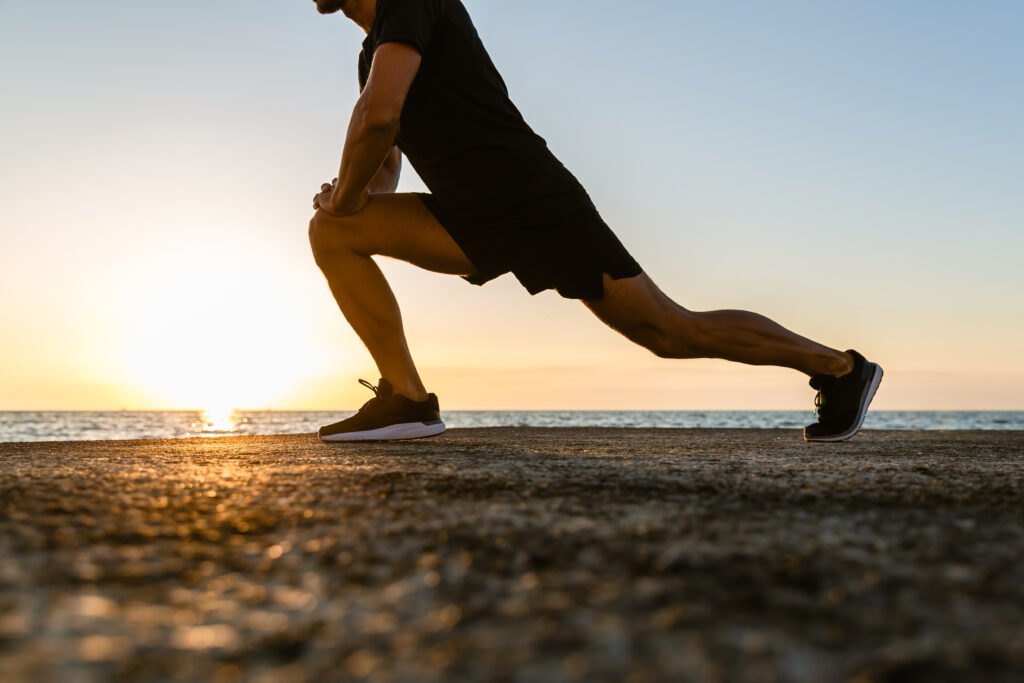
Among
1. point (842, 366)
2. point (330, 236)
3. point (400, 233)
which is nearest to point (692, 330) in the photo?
point (842, 366)

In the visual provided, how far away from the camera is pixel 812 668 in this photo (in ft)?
1.82

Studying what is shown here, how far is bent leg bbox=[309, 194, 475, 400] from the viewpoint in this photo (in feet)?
10.2

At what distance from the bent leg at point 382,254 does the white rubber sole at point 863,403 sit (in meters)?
1.72

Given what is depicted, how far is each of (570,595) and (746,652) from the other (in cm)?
19

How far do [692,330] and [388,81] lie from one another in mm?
1480

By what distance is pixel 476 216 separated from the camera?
117 inches

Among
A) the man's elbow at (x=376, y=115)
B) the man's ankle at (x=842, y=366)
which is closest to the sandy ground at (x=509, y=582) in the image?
the man's elbow at (x=376, y=115)

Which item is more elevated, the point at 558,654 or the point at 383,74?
the point at 383,74

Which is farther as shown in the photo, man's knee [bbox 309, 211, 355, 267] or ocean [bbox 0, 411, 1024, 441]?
ocean [bbox 0, 411, 1024, 441]

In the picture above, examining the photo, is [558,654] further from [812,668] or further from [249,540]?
[249,540]

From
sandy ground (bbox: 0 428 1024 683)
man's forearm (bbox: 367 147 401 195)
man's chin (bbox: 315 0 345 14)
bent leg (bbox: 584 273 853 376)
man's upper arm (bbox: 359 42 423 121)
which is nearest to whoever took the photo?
sandy ground (bbox: 0 428 1024 683)

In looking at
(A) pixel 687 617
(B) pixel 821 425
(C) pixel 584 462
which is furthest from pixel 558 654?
(B) pixel 821 425

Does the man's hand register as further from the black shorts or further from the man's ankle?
the man's ankle

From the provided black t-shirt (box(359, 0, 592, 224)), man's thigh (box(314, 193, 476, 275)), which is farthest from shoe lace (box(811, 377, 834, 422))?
man's thigh (box(314, 193, 476, 275))
